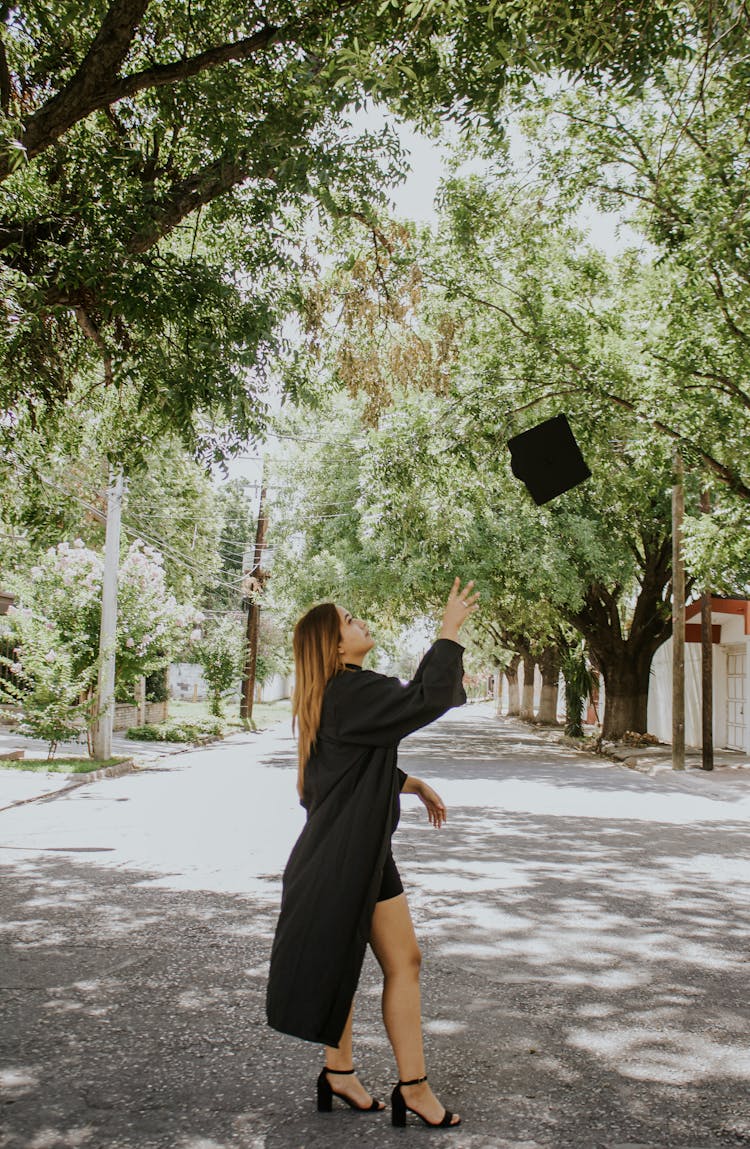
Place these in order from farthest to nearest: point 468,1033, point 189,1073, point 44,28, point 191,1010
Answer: point 44,28, point 191,1010, point 468,1033, point 189,1073

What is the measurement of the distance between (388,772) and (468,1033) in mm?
1768

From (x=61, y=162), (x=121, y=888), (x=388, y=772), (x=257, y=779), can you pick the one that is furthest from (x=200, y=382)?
(x=257, y=779)

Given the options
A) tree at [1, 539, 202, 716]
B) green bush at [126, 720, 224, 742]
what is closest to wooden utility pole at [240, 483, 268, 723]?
green bush at [126, 720, 224, 742]

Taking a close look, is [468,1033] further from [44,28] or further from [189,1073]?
[44,28]

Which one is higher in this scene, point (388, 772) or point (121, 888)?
point (388, 772)

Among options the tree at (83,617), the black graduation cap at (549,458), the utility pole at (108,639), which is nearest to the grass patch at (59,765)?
the utility pole at (108,639)

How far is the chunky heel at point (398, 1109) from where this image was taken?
376 cm

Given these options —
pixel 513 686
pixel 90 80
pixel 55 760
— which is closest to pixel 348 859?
pixel 90 80

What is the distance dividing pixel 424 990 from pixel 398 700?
2.50 metres

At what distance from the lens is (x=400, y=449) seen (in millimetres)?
16562

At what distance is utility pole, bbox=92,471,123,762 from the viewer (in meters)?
19.9

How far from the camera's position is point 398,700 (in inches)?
143

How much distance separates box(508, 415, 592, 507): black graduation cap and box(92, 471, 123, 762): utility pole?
1288 centimetres

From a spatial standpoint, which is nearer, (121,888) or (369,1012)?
(369,1012)
